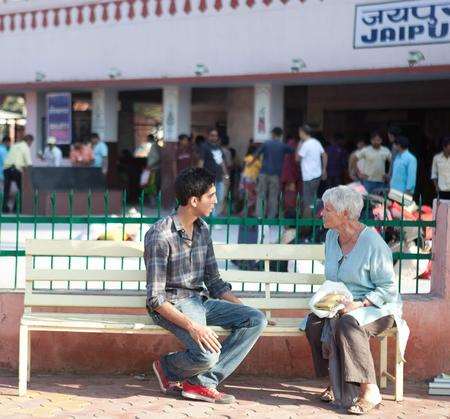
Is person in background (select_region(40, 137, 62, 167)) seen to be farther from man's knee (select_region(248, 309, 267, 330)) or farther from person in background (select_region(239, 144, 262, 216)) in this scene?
man's knee (select_region(248, 309, 267, 330))

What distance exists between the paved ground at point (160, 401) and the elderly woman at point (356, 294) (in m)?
0.22

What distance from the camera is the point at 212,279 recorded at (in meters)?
6.44

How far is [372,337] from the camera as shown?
6414 mm

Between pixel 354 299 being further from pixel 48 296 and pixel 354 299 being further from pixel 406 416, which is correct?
pixel 48 296

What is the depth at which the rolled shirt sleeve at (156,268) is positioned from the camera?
607cm

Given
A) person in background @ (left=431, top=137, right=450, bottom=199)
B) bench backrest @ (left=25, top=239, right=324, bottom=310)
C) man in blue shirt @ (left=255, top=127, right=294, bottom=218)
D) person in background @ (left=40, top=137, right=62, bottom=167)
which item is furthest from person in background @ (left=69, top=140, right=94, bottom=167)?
bench backrest @ (left=25, top=239, right=324, bottom=310)

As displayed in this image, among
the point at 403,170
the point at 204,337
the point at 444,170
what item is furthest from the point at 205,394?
the point at 444,170

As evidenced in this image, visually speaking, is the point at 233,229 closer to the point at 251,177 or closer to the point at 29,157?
the point at 251,177

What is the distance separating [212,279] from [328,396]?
3.15ft

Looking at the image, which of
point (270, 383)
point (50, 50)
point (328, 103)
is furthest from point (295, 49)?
point (270, 383)

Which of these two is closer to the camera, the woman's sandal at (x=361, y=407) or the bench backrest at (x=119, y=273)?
the woman's sandal at (x=361, y=407)

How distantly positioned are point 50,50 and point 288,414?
16927 mm

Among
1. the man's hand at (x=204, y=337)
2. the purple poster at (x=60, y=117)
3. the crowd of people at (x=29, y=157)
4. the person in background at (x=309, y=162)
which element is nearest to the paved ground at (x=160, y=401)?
the man's hand at (x=204, y=337)

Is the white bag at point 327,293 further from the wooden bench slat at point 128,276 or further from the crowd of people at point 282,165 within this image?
the crowd of people at point 282,165
